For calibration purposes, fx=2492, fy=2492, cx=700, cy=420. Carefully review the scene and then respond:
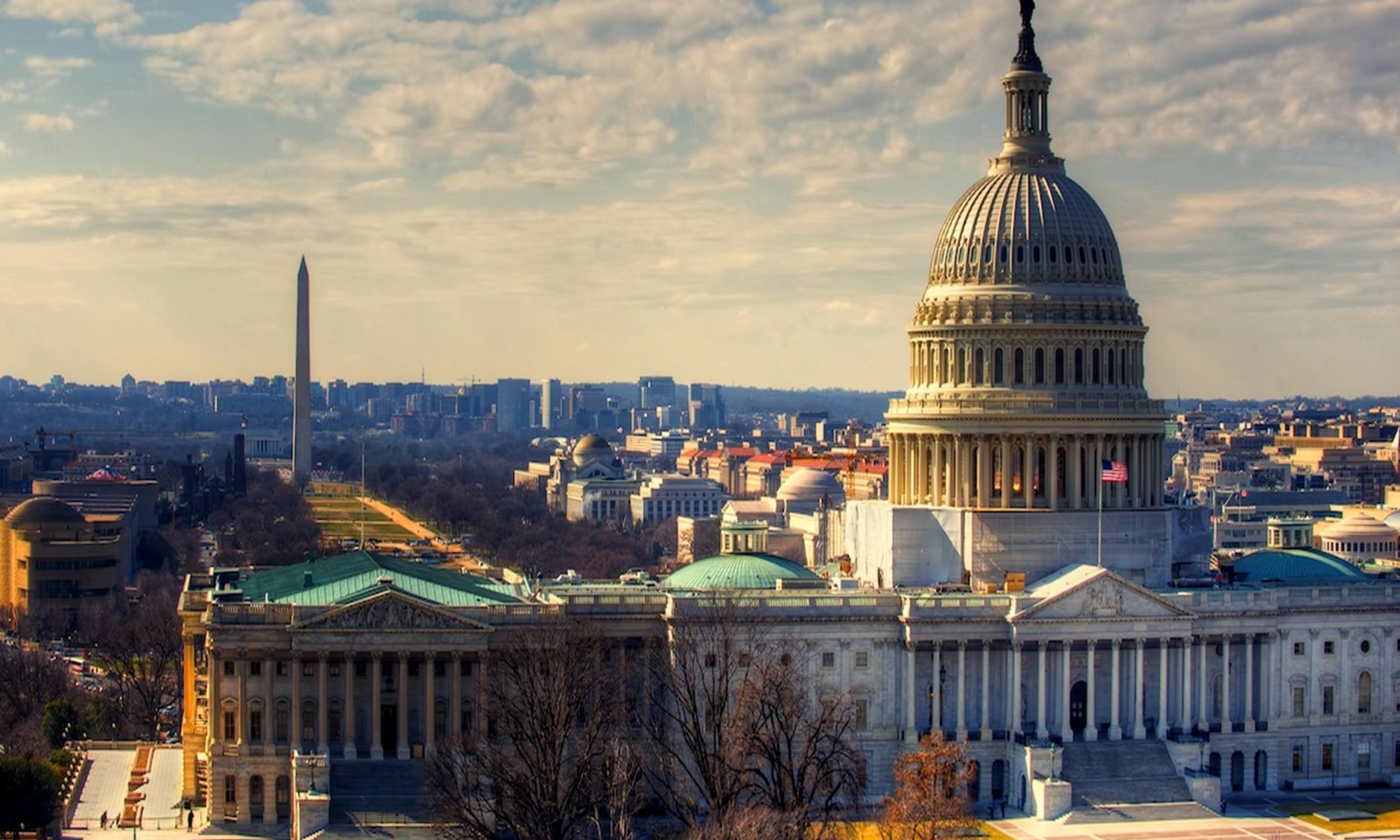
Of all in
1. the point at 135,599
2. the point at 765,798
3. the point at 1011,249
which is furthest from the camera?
the point at 135,599

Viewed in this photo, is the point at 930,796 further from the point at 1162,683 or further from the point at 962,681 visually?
the point at 1162,683

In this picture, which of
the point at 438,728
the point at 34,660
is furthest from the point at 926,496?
the point at 34,660

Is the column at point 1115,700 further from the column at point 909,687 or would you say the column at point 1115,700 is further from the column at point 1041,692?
the column at point 909,687

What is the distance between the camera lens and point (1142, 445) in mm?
137375

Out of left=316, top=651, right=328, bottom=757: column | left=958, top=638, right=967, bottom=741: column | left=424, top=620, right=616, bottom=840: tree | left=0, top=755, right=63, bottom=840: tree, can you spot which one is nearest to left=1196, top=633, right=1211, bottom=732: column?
left=958, top=638, right=967, bottom=741: column

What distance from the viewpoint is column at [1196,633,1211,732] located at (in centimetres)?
12644

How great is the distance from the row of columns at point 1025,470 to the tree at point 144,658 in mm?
46126

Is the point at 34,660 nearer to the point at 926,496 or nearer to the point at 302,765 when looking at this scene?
the point at 302,765

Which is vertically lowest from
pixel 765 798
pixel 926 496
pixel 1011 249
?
pixel 765 798

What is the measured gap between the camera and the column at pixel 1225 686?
12706 cm

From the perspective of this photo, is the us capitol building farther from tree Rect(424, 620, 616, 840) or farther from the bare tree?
tree Rect(424, 620, 616, 840)

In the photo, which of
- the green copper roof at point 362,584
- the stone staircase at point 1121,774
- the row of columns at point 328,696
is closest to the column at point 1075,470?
the stone staircase at point 1121,774

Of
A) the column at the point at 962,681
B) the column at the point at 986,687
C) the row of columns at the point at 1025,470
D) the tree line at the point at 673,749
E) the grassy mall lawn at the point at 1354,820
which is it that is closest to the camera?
the tree line at the point at 673,749

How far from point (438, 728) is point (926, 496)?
32.8 meters
